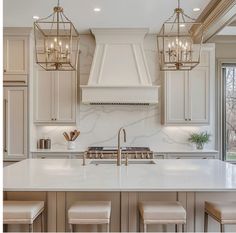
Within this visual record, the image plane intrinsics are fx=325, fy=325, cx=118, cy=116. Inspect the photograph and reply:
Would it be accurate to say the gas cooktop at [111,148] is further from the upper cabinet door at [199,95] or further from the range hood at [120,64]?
the upper cabinet door at [199,95]

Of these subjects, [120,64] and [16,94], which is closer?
[16,94]

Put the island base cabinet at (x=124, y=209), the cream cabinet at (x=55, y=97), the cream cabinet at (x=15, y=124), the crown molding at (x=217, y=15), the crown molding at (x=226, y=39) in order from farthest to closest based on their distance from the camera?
the crown molding at (x=226, y=39)
the cream cabinet at (x=55, y=97)
the cream cabinet at (x=15, y=124)
the crown molding at (x=217, y=15)
the island base cabinet at (x=124, y=209)

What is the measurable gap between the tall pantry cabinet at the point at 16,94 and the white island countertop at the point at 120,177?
1.68m

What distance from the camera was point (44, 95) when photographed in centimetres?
563

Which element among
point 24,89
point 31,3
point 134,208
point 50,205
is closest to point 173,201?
point 134,208

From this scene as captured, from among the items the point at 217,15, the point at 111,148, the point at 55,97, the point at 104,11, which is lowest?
the point at 111,148

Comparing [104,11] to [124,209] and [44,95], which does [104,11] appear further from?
[124,209]

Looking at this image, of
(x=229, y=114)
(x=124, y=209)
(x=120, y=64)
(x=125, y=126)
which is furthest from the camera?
(x=229, y=114)

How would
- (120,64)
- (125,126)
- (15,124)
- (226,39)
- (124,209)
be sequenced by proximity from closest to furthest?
(124,209) → (15,124) → (120,64) → (226,39) → (125,126)

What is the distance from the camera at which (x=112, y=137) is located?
5836mm

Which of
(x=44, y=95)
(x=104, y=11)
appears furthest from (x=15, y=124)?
(x=104, y=11)

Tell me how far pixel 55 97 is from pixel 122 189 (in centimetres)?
351

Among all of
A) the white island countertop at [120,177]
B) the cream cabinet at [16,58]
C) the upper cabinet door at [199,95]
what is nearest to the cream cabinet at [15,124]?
the cream cabinet at [16,58]

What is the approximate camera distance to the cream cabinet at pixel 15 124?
5309mm
